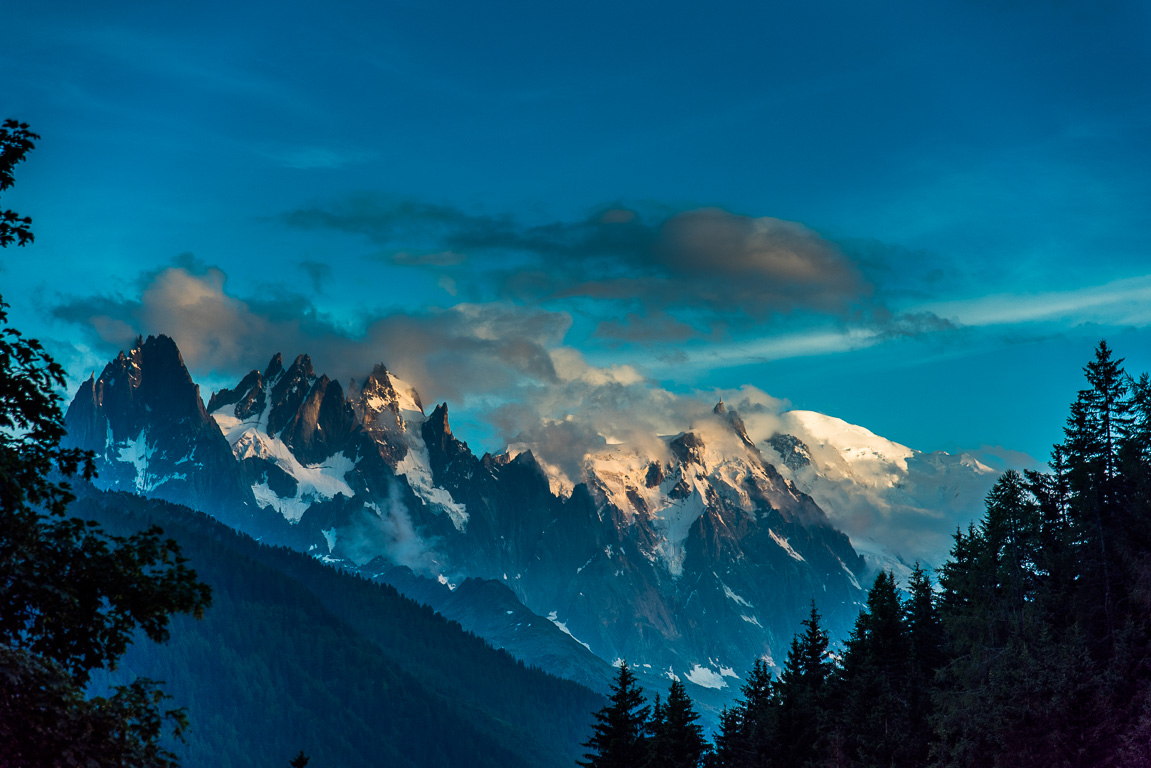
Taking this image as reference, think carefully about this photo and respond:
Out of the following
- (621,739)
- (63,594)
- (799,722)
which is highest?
(799,722)

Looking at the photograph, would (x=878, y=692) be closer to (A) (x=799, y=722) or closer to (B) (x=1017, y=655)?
(A) (x=799, y=722)

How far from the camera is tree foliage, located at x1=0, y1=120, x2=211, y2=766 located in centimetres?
1747

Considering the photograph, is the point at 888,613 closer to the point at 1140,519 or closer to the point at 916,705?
the point at 916,705

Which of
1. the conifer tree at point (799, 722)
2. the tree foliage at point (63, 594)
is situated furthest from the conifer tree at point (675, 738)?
the tree foliage at point (63, 594)

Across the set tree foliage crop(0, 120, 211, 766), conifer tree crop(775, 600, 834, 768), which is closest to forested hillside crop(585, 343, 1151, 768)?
conifer tree crop(775, 600, 834, 768)

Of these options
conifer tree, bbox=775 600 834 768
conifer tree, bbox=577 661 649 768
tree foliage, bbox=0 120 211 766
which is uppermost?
conifer tree, bbox=775 600 834 768

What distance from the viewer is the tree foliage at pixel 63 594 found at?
1747 cm

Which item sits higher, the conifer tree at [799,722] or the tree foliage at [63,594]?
the conifer tree at [799,722]

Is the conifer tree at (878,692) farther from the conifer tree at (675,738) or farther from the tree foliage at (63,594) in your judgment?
the tree foliage at (63,594)

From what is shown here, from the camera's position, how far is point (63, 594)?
18.6m

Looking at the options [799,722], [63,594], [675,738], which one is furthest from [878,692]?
[63,594]

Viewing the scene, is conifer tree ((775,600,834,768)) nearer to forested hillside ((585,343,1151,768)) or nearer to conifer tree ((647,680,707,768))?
forested hillside ((585,343,1151,768))

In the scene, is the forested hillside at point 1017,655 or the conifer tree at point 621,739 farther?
the conifer tree at point 621,739

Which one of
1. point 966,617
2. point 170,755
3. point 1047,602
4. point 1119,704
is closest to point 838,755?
point 966,617
